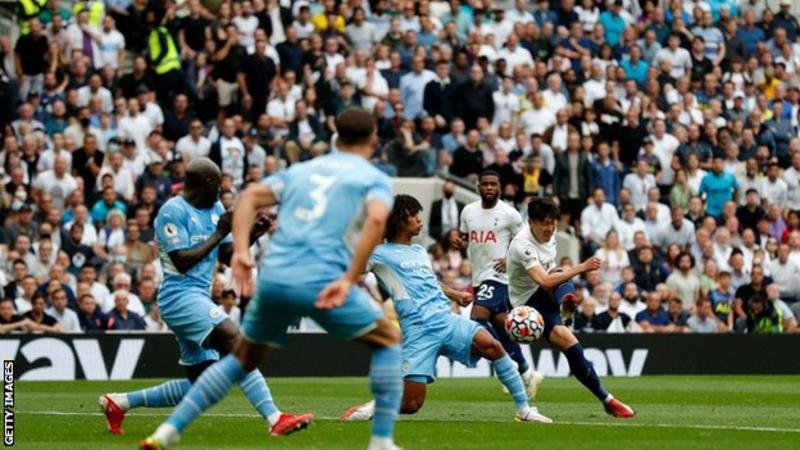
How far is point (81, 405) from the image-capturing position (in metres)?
19.3

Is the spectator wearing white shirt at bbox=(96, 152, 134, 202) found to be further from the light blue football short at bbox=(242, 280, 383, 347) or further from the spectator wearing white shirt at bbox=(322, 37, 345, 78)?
the light blue football short at bbox=(242, 280, 383, 347)

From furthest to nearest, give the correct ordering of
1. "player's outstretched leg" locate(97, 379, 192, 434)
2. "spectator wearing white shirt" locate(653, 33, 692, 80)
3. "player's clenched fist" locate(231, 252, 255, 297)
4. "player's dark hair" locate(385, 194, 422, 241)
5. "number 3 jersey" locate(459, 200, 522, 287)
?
"spectator wearing white shirt" locate(653, 33, 692, 80) → "number 3 jersey" locate(459, 200, 522, 287) → "player's dark hair" locate(385, 194, 422, 241) → "player's outstretched leg" locate(97, 379, 192, 434) → "player's clenched fist" locate(231, 252, 255, 297)

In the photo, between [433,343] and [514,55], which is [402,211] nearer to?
[433,343]

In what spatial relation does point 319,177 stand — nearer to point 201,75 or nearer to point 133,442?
point 133,442

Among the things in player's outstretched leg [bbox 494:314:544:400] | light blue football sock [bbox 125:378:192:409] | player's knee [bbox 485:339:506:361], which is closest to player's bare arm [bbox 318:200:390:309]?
light blue football sock [bbox 125:378:192:409]

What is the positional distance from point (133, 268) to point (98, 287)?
96 cm

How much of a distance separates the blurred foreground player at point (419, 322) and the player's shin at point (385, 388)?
4.31 m

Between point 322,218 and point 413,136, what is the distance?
62.7 feet

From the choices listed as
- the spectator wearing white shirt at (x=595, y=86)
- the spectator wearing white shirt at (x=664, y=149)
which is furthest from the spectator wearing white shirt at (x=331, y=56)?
the spectator wearing white shirt at (x=664, y=149)

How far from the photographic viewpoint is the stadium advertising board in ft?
83.5

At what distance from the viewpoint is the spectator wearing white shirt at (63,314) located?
2606cm

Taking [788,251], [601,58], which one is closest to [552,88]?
[601,58]

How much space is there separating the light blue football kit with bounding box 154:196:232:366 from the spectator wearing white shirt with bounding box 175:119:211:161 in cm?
1414

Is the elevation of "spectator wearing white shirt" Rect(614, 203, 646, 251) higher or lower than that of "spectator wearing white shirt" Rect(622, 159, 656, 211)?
lower
